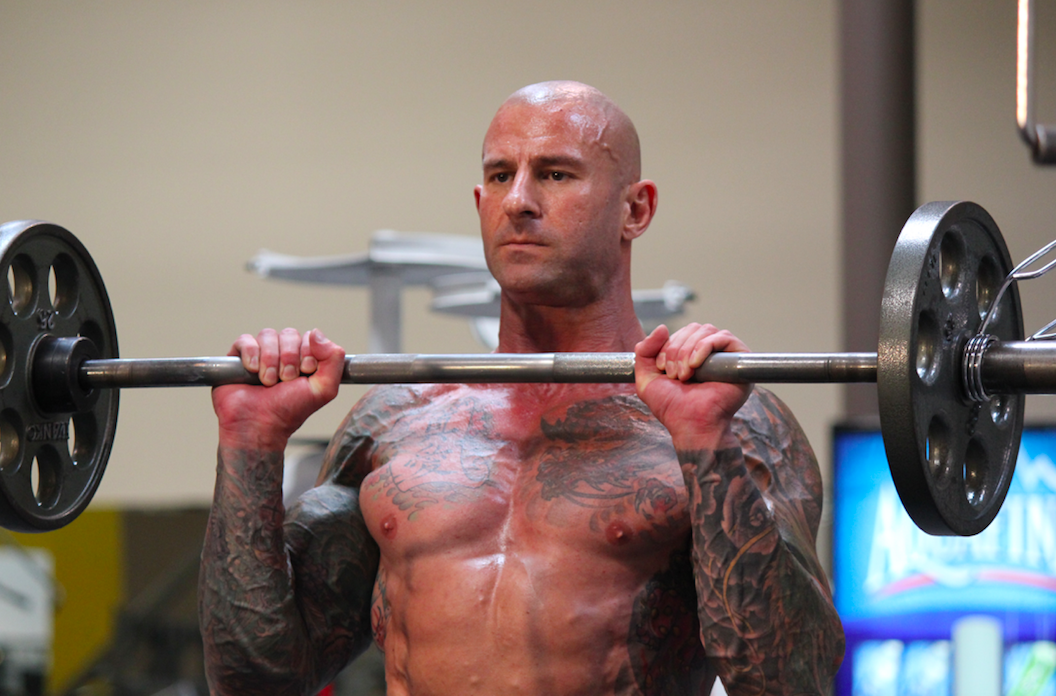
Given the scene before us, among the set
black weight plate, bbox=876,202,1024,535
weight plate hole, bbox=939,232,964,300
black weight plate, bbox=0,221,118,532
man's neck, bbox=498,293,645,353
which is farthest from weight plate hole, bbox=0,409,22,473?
weight plate hole, bbox=939,232,964,300

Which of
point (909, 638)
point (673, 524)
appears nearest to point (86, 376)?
point (673, 524)

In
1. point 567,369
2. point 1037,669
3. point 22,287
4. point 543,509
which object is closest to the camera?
point 567,369

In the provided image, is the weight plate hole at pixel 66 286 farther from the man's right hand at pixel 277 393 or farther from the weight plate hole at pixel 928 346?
the weight plate hole at pixel 928 346

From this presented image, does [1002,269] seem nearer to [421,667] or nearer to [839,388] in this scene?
[421,667]

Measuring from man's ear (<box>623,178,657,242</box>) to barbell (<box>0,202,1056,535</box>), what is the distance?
0.34m

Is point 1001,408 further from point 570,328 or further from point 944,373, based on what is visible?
point 570,328

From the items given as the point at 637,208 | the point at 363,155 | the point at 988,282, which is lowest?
the point at 988,282

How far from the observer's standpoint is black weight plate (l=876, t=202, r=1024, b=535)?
1643 mm

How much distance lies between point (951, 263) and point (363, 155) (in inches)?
216

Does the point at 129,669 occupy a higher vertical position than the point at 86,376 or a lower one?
lower

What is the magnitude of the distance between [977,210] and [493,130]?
31.3 inches

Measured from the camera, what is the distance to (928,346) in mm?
1735

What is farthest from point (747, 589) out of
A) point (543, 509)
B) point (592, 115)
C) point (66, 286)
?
point (66, 286)

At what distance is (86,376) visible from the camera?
2119mm
